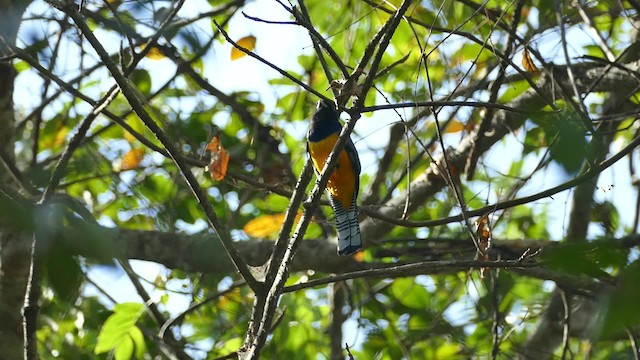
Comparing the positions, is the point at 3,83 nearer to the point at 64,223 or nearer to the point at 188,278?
the point at 188,278

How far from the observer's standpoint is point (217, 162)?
354cm

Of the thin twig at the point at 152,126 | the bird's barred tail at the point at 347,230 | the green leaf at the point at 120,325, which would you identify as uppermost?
the bird's barred tail at the point at 347,230

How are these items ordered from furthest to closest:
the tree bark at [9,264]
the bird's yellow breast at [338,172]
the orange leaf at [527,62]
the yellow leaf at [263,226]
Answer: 1. the yellow leaf at [263,226]
2. the bird's yellow breast at [338,172]
3. the orange leaf at [527,62]
4. the tree bark at [9,264]

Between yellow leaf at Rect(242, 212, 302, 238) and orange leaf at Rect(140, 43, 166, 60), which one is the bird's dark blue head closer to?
yellow leaf at Rect(242, 212, 302, 238)

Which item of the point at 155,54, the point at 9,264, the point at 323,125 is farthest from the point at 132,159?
the point at 9,264

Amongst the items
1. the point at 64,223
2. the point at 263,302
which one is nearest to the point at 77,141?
the point at 263,302

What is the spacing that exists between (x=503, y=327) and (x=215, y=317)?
2025 millimetres

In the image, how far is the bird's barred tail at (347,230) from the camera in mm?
3938

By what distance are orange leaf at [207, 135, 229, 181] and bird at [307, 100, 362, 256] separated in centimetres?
61

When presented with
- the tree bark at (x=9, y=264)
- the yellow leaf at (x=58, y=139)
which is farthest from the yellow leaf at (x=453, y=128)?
the tree bark at (x=9, y=264)

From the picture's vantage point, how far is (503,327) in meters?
4.62

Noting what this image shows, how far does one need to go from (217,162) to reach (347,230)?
813 millimetres

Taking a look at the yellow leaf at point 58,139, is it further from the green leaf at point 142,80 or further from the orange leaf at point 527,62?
the orange leaf at point 527,62

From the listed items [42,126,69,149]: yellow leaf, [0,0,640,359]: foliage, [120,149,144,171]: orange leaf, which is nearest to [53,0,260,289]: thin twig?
[0,0,640,359]: foliage
